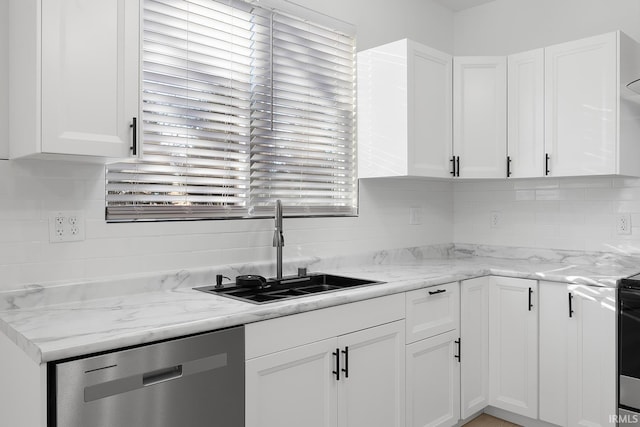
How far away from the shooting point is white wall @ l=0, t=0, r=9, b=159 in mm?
1800

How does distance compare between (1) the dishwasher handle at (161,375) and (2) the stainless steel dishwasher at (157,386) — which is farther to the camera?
(1) the dishwasher handle at (161,375)

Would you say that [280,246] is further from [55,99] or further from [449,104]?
[449,104]

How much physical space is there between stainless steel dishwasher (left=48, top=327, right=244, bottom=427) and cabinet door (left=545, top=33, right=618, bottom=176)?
228 cm

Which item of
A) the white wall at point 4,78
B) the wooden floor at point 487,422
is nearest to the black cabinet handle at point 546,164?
the wooden floor at point 487,422

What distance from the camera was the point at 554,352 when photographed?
2703mm

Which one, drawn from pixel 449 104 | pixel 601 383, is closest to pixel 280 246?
pixel 449 104

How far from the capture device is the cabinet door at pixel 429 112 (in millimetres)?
2928

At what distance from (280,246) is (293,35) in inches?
47.5

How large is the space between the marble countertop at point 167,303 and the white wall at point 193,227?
0.25 feet

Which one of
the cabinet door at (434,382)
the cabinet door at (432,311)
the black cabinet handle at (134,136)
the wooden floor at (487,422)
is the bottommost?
the wooden floor at (487,422)

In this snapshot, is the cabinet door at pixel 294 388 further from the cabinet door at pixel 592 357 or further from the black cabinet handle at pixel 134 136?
the cabinet door at pixel 592 357

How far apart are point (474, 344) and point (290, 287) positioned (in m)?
1.15

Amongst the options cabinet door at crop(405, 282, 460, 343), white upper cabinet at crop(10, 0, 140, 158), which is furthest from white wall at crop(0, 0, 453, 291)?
cabinet door at crop(405, 282, 460, 343)

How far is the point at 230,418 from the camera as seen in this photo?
1699mm
